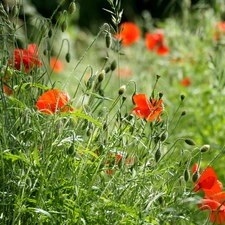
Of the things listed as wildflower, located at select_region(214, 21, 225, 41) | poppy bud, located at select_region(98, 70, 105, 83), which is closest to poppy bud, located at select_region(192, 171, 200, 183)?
poppy bud, located at select_region(98, 70, 105, 83)

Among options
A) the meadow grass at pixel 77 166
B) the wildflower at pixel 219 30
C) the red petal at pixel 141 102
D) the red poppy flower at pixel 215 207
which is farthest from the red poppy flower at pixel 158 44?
the red poppy flower at pixel 215 207

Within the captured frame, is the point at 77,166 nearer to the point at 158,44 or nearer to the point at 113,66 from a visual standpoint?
the point at 113,66

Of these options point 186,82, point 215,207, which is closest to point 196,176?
point 215,207

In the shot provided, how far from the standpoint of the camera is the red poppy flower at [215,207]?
1959mm

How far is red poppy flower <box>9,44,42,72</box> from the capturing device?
218cm

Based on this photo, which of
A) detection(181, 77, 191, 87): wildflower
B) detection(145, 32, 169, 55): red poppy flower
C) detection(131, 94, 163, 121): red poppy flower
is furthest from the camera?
detection(145, 32, 169, 55): red poppy flower

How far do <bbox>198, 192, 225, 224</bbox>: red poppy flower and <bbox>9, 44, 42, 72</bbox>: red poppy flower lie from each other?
64 cm

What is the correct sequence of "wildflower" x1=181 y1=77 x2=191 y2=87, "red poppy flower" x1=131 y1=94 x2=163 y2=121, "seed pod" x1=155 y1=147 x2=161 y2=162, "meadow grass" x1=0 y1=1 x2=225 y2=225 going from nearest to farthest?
"meadow grass" x1=0 y1=1 x2=225 y2=225 → "seed pod" x1=155 y1=147 x2=161 y2=162 → "red poppy flower" x1=131 y1=94 x2=163 y2=121 → "wildflower" x1=181 y1=77 x2=191 y2=87

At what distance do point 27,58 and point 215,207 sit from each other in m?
0.75

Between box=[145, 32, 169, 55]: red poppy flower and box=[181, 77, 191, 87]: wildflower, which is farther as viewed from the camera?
box=[145, 32, 169, 55]: red poppy flower

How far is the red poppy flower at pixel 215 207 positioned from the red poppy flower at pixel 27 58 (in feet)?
2.11

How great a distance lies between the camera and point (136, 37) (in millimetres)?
5363

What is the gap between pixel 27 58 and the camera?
7.41 feet

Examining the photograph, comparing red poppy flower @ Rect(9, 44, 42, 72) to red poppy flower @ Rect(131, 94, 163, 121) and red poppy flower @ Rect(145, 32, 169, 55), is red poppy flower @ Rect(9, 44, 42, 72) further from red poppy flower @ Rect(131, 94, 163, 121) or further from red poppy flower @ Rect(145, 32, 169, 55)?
red poppy flower @ Rect(145, 32, 169, 55)
